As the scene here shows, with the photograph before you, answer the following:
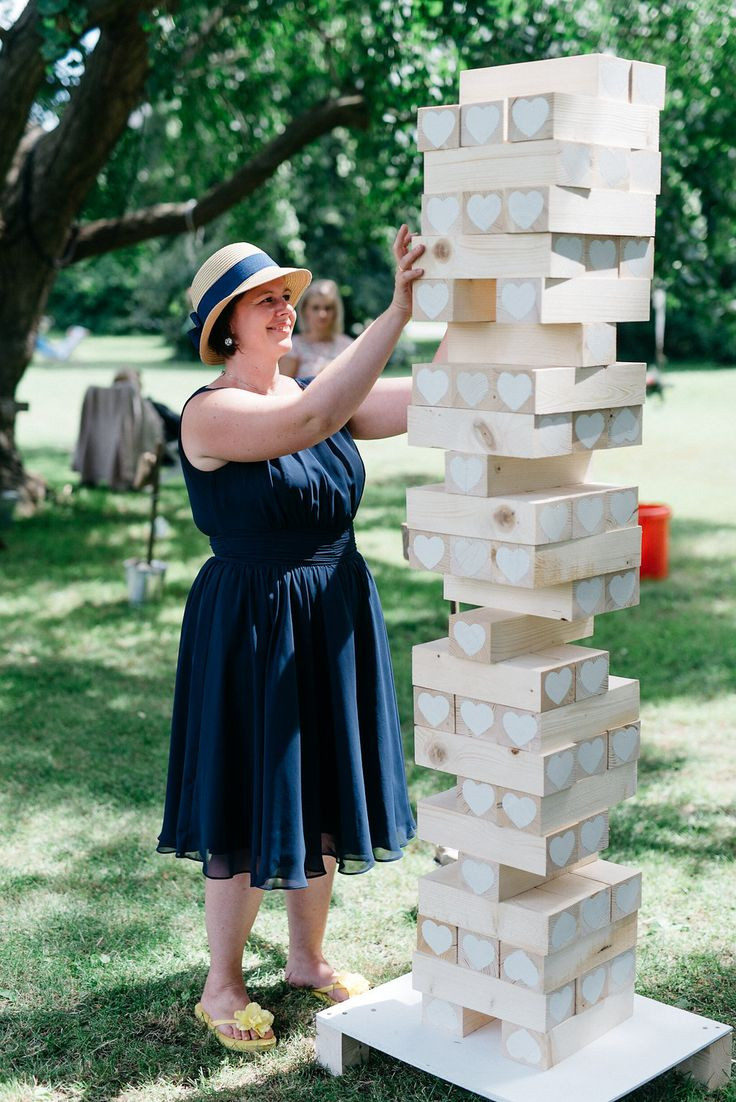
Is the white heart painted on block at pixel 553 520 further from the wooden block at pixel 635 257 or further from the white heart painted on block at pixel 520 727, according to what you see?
the wooden block at pixel 635 257

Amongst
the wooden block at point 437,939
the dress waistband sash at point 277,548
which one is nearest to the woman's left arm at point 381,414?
the dress waistband sash at point 277,548

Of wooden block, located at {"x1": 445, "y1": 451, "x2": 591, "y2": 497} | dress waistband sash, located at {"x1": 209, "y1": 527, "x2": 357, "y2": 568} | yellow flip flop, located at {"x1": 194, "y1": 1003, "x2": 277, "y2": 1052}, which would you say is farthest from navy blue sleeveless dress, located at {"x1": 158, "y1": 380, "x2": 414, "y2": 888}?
wooden block, located at {"x1": 445, "y1": 451, "x2": 591, "y2": 497}

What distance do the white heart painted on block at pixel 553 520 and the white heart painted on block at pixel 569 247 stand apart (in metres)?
0.50

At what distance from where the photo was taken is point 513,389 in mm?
2535

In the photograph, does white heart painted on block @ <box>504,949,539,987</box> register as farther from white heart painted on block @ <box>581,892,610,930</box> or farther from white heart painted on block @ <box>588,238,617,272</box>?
white heart painted on block @ <box>588,238,617,272</box>

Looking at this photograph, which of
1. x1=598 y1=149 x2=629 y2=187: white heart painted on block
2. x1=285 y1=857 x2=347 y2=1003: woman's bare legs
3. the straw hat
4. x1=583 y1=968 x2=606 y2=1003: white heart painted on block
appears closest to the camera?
x1=598 y1=149 x2=629 y2=187: white heart painted on block

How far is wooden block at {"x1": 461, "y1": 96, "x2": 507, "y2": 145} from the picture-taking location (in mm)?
2461

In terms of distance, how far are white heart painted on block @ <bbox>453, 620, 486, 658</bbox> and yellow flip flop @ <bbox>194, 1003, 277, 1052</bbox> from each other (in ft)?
3.75

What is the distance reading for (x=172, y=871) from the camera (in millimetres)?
4168

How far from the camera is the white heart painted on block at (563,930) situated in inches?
106

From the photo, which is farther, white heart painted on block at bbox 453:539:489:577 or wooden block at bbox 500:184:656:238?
white heart painted on block at bbox 453:539:489:577

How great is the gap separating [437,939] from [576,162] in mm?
1719

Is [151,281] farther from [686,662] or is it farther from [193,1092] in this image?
[193,1092]

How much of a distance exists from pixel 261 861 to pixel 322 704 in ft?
1.33
